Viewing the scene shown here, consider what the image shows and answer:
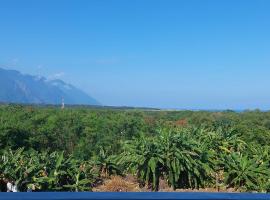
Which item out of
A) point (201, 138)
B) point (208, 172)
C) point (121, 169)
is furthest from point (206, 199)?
point (201, 138)

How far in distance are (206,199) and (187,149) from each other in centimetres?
985

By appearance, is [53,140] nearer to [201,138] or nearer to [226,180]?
[201,138]

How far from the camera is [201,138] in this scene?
656 inches

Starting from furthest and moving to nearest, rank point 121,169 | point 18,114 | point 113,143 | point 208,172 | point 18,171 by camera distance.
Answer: point 18,114 < point 113,143 < point 121,169 < point 208,172 < point 18,171

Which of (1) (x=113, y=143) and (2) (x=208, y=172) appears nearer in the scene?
(2) (x=208, y=172)

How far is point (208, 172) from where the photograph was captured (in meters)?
12.8

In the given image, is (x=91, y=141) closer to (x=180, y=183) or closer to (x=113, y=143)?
(x=113, y=143)

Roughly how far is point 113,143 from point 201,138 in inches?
1126

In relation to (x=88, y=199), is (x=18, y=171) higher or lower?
lower

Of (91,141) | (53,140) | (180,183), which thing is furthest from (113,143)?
(180,183)

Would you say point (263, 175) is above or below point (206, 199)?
below

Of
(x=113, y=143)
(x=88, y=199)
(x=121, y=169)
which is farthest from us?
(x=113, y=143)

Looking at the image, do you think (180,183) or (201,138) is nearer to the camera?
(180,183)

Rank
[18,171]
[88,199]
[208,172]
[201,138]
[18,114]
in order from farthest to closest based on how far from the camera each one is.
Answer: [18,114], [201,138], [208,172], [18,171], [88,199]
